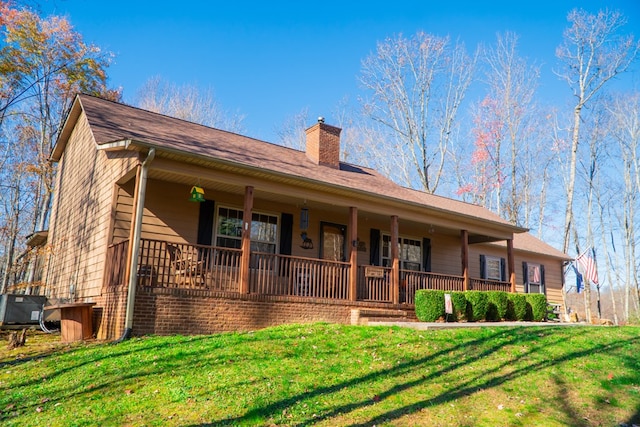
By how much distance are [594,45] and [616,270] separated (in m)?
20.4

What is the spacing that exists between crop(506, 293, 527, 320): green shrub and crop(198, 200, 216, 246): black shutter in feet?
27.4

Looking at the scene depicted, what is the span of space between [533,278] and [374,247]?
32.7 feet

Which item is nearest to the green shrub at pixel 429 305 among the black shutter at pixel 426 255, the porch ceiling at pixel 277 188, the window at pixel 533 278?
the porch ceiling at pixel 277 188

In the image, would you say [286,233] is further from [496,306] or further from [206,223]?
[496,306]

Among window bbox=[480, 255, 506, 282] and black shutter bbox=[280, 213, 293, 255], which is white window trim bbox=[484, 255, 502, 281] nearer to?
window bbox=[480, 255, 506, 282]

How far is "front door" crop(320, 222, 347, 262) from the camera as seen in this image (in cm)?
1371

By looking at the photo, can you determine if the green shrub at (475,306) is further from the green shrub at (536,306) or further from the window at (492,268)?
the window at (492,268)

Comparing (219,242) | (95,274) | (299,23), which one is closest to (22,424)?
(95,274)

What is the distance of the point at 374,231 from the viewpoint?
15125mm

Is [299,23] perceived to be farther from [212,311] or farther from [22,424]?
[22,424]

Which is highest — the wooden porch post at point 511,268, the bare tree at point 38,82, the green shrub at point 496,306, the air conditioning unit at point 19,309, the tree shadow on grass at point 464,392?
the bare tree at point 38,82

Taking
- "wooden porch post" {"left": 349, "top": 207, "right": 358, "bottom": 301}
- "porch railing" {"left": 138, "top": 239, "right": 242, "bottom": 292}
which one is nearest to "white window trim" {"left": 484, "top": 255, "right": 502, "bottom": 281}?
"wooden porch post" {"left": 349, "top": 207, "right": 358, "bottom": 301}

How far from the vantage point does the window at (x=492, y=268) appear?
62.5 feet

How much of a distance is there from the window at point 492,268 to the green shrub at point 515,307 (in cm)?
476
